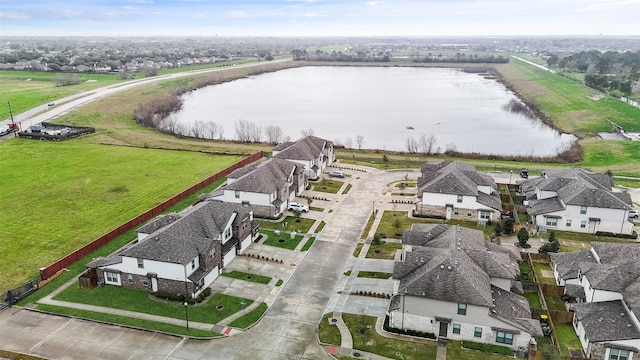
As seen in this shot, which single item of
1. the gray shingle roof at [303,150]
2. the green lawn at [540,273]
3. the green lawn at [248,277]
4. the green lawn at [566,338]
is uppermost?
the gray shingle roof at [303,150]

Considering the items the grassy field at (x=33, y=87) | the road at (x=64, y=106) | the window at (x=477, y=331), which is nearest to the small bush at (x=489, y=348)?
the window at (x=477, y=331)

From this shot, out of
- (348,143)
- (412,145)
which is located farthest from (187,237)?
(412,145)

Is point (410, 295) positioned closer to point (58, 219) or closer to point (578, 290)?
point (578, 290)

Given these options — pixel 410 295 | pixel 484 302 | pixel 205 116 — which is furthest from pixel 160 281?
pixel 205 116

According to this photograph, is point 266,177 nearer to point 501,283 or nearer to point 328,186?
point 328,186

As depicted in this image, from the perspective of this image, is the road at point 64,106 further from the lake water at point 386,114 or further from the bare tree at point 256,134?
the bare tree at point 256,134

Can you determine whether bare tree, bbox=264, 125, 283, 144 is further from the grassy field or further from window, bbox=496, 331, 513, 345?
window, bbox=496, 331, 513, 345
